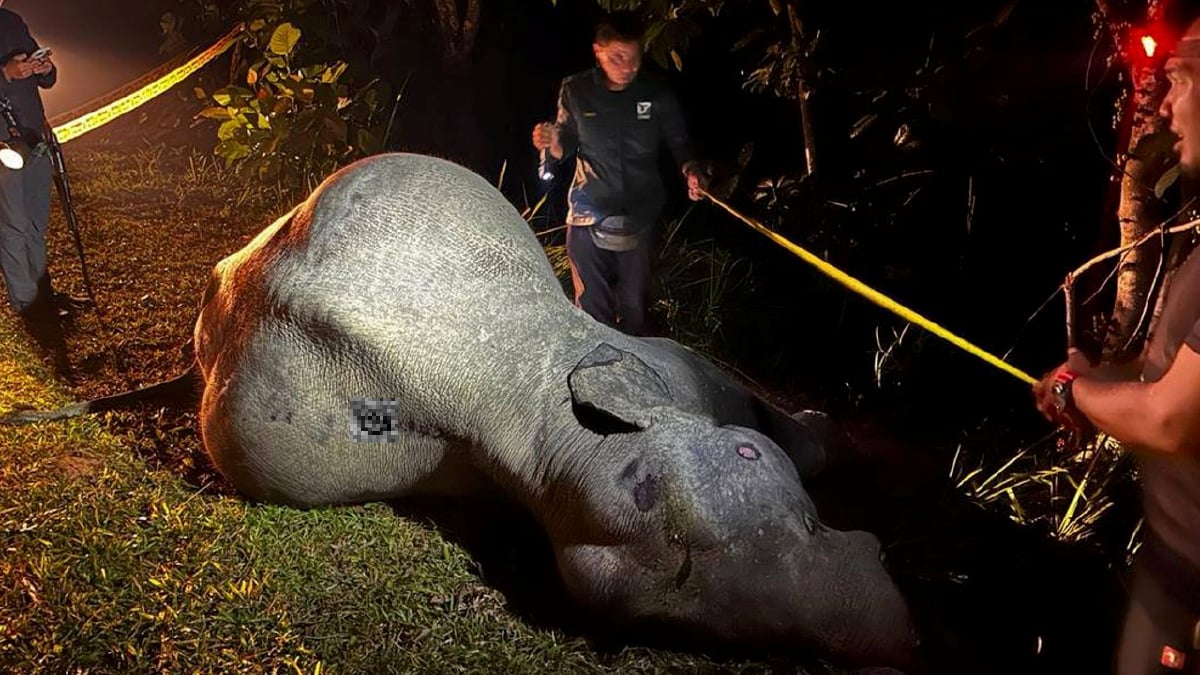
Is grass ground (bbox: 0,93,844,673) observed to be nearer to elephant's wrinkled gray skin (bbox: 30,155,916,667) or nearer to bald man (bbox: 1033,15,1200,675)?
elephant's wrinkled gray skin (bbox: 30,155,916,667)

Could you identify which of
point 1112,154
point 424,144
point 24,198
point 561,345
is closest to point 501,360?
point 561,345

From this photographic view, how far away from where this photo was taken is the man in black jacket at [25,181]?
538 centimetres

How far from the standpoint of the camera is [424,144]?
26.5 ft

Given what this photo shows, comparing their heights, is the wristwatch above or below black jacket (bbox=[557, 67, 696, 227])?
below

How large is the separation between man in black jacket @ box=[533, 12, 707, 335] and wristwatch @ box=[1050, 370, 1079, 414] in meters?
2.77

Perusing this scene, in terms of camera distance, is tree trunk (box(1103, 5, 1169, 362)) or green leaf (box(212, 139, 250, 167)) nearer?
tree trunk (box(1103, 5, 1169, 362))

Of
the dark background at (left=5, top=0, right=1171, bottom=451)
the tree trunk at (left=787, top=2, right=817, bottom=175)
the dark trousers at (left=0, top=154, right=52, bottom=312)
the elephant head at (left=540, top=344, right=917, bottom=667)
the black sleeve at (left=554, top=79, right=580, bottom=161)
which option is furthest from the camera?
the dark trousers at (left=0, top=154, right=52, bottom=312)

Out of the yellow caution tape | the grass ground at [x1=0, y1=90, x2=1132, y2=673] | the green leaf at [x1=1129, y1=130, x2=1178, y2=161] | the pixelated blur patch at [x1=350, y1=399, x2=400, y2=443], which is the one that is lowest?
the grass ground at [x1=0, y1=90, x2=1132, y2=673]

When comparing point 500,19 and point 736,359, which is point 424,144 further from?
point 736,359

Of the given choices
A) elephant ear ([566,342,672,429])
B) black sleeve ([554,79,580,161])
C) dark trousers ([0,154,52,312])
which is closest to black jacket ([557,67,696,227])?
black sleeve ([554,79,580,161])

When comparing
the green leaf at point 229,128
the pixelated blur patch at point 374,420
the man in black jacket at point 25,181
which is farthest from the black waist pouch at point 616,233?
the green leaf at point 229,128

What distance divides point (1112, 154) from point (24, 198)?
244 inches

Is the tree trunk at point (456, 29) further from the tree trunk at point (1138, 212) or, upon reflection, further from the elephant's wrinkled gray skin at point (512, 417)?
the tree trunk at point (1138, 212)

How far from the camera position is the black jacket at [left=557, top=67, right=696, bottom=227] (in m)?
4.92
